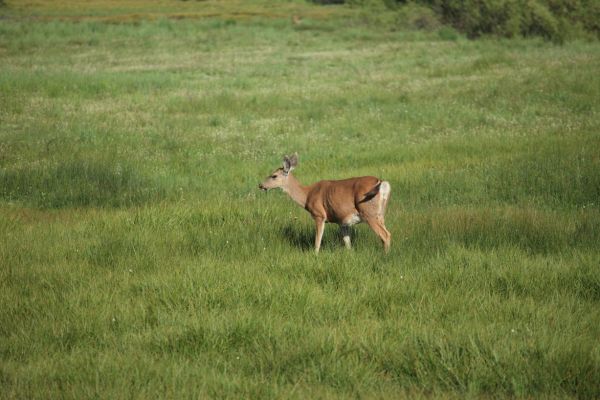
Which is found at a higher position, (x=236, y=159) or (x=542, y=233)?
(x=542, y=233)

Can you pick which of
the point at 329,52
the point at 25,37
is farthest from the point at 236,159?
the point at 25,37

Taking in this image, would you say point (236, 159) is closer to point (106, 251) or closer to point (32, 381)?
point (106, 251)

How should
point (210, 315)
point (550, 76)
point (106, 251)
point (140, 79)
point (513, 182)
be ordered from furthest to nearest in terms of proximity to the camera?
point (140, 79) < point (550, 76) < point (513, 182) < point (106, 251) < point (210, 315)

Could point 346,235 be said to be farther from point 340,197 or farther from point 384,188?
point 384,188

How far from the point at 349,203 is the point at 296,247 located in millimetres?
960

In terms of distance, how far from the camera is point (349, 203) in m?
9.52

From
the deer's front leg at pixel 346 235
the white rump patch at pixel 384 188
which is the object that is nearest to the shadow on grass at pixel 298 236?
the deer's front leg at pixel 346 235

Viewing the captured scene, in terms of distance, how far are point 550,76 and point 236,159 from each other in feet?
47.9

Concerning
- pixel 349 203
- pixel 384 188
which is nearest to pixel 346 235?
pixel 349 203

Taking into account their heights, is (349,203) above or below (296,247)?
above

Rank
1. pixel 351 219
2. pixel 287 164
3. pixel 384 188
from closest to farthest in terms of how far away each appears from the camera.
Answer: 1. pixel 384 188
2. pixel 351 219
3. pixel 287 164

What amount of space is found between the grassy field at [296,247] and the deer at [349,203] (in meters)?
0.38

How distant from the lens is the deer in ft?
30.7

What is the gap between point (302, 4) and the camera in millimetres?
100062
